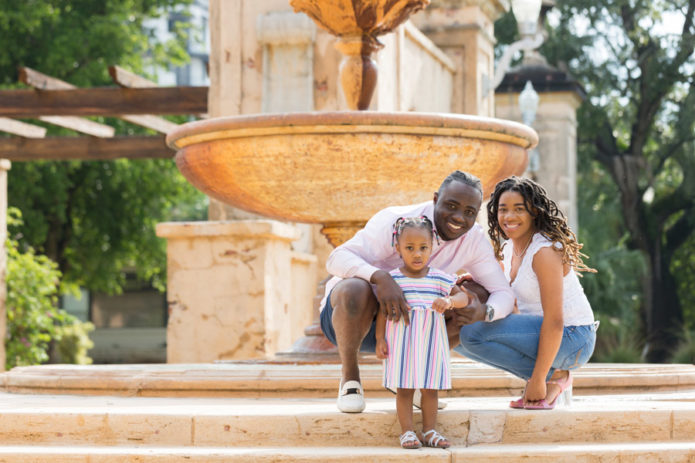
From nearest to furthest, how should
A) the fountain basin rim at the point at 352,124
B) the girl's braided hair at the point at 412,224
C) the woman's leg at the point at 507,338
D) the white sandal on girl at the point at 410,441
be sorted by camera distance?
the white sandal on girl at the point at 410,441 < the girl's braided hair at the point at 412,224 < the woman's leg at the point at 507,338 < the fountain basin rim at the point at 352,124

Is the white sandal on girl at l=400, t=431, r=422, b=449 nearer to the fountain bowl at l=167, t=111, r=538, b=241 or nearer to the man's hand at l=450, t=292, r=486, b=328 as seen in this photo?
the man's hand at l=450, t=292, r=486, b=328

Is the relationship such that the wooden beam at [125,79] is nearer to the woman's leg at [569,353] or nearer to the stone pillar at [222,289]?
the stone pillar at [222,289]

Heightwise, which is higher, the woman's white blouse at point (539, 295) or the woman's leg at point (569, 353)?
the woman's white blouse at point (539, 295)

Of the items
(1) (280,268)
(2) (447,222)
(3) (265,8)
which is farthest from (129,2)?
(2) (447,222)

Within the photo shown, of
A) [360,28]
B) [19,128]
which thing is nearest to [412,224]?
[360,28]

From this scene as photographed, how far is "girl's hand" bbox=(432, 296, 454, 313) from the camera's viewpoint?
404cm

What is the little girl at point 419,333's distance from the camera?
3980 millimetres

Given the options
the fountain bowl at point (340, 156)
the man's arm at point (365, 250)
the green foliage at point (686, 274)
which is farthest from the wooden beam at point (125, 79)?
the green foliage at point (686, 274)

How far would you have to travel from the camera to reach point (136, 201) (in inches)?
891

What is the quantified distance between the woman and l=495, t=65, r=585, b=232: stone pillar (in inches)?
446

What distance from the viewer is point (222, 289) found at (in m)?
9.52

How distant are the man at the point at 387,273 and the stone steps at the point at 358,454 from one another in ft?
1.25

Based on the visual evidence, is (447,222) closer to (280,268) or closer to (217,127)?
(217,127)

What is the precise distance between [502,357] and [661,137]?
63.9 ft
